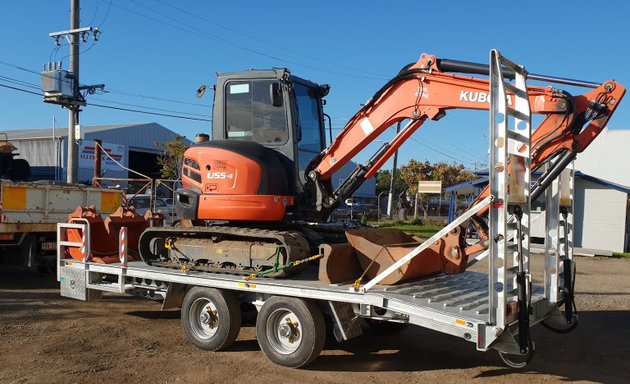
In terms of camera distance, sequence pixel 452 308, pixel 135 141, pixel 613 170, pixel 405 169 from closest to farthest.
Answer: pixel 452 308 → pixel 613 170 → pixel 135 141 → pixel 405 169

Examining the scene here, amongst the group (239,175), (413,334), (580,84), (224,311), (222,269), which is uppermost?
(580,84)

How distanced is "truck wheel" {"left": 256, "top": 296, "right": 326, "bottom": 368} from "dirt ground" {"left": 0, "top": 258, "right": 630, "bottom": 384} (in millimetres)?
163

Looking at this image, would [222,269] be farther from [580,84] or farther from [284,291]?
[580,84]

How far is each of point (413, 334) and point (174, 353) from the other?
10.9 feet

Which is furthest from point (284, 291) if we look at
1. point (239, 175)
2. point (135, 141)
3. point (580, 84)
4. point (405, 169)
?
point (405, 169)

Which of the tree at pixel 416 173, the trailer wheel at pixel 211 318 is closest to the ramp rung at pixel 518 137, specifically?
the trailer wheel at pixel 211 318

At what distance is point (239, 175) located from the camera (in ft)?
24.1

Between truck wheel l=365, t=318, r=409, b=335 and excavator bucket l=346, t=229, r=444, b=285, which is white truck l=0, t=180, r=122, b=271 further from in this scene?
excavator bucket l=346, t=229, r=444, b=285

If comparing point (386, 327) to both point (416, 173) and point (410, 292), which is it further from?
point (416, 173)

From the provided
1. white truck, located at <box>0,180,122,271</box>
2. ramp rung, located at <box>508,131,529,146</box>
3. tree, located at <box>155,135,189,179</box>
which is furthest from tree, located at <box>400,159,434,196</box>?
ramp rung, located at <box>508,131,529,146</box>

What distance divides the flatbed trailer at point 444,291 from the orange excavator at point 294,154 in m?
0.32

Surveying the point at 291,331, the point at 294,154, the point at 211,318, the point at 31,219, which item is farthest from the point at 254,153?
the point at 31,219

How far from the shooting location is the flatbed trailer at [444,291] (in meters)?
5.28

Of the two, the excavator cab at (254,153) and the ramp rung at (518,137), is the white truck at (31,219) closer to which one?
the excavator cab at (254,153)
